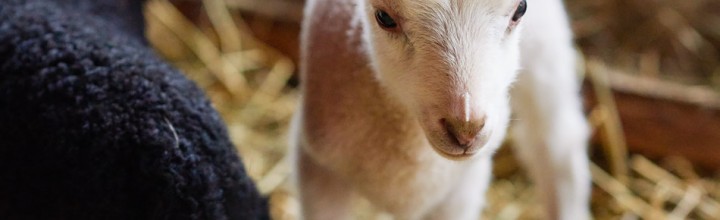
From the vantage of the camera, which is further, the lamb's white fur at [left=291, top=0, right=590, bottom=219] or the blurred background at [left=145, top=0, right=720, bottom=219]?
the blurred background at [left=145, top=0, right=720, bottom=219]

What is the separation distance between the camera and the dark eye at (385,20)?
129 cm

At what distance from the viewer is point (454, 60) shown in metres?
1.23

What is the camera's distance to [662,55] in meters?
2.68

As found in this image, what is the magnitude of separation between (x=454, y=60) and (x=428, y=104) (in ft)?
0.23

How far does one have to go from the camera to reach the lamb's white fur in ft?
4.08

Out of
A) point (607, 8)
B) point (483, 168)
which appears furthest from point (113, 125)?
point (607, 8)

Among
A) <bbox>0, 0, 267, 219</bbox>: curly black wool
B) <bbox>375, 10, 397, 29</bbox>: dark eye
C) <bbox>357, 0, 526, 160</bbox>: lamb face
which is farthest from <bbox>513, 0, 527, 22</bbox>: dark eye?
<bbox>0, 0, 267, 219</bbox>: curly black wool

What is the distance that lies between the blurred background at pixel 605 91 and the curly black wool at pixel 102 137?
0.57m

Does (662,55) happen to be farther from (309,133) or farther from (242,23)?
(309,133)

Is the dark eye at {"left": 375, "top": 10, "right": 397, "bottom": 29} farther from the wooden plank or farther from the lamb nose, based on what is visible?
the wooden plank

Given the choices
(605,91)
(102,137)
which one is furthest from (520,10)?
(605,91)

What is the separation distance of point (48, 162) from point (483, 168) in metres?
0.75

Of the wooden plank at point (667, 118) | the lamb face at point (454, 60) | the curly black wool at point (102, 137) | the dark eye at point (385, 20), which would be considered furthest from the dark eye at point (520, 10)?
the wooden plank at point (667, 118)

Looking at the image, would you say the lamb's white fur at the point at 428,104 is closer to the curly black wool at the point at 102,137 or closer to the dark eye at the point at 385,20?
the dark eye at the point at 385,20
